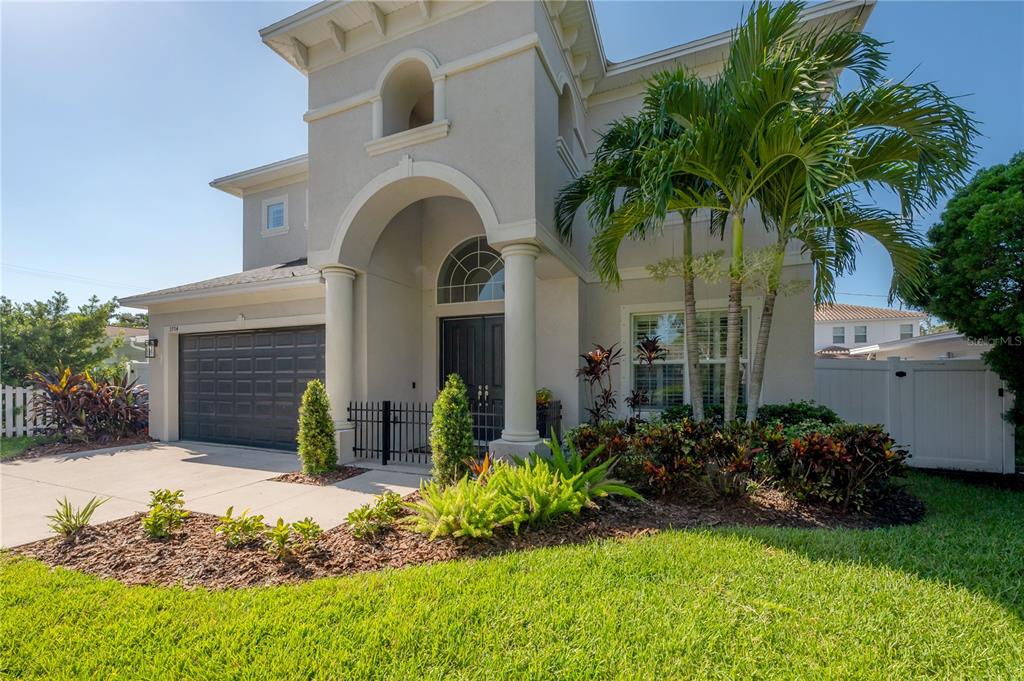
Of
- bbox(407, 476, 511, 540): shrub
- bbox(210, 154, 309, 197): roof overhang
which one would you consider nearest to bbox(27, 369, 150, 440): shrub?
bbox(210, 154, 309, 197): roof overhang

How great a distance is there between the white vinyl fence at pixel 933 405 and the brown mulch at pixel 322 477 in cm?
827

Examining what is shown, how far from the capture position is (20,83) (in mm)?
6789

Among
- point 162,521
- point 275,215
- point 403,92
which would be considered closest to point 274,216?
point 275,215

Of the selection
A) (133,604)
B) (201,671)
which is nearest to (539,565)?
(201,671)

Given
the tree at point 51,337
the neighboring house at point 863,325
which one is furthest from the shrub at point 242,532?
the neighboring house at point 863,325

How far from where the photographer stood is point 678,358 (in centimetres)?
833

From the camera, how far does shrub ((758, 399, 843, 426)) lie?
252 inches

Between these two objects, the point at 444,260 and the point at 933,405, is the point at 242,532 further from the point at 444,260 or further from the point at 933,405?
the point at 933,405

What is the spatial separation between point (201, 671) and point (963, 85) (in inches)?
355

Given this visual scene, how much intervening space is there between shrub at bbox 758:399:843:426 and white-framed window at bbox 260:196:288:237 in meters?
12.2

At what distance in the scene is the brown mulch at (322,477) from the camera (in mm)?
6450

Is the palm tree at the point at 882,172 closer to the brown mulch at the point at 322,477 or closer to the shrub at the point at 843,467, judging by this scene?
the shrub at the point at 843,467

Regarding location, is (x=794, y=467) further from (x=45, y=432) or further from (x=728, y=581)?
(x=45, y=432)

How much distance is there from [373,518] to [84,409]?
392 inches
